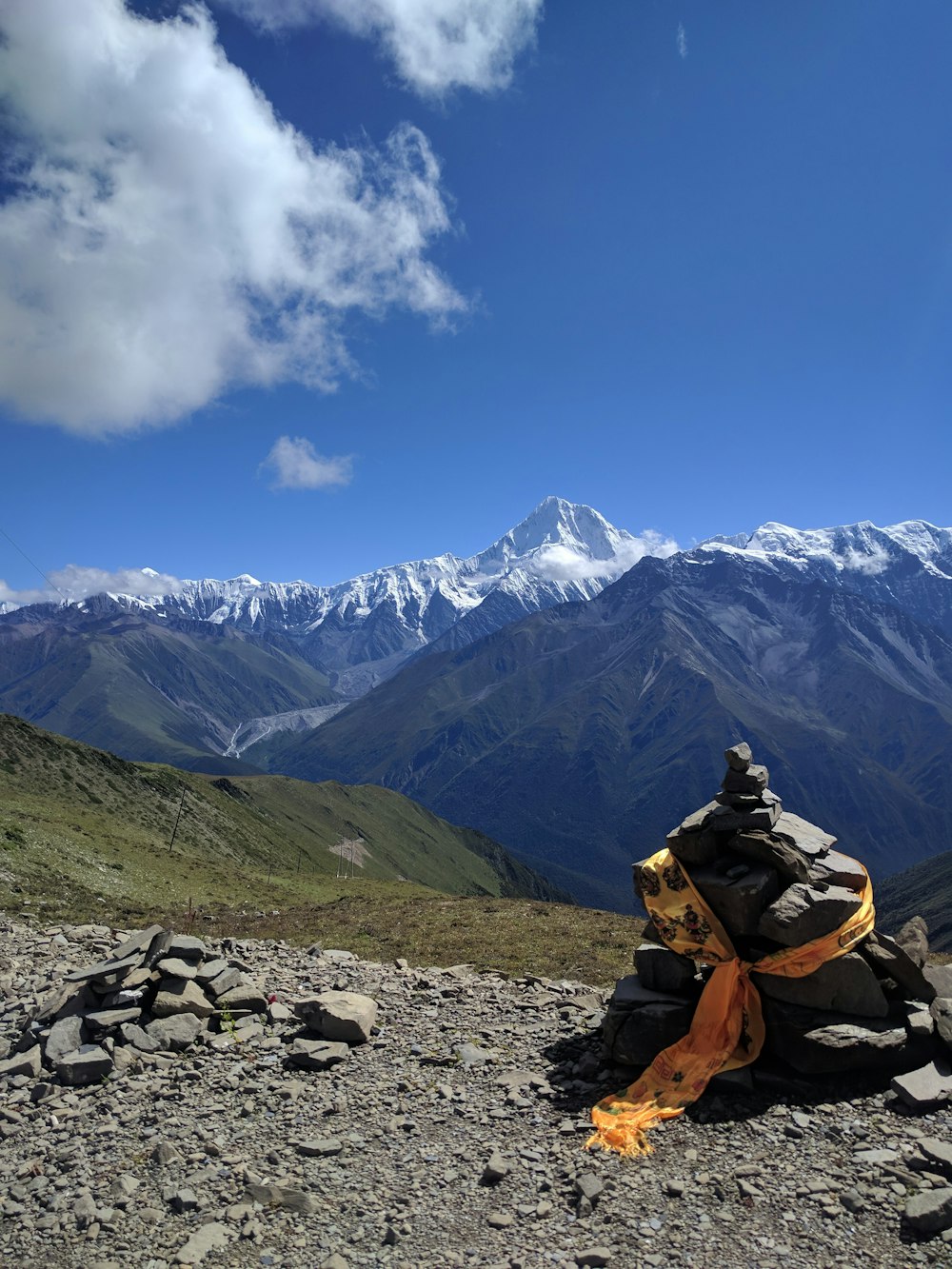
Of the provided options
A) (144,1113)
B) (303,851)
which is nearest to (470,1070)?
(144,1113)

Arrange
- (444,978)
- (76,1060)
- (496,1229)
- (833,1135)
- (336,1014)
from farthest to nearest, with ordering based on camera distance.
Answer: (444,978)
(336,1014)
(76,1060)
(833,1135)
(496,1229)

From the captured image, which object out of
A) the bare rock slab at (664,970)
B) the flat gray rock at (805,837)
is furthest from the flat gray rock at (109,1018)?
the flat gray rock at (805,837)

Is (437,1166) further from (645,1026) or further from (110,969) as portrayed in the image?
(110,969)

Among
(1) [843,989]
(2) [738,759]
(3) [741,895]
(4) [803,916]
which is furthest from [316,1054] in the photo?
(2) [738,759]

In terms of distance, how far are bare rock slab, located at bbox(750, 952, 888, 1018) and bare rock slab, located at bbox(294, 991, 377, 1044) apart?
838 centimetres

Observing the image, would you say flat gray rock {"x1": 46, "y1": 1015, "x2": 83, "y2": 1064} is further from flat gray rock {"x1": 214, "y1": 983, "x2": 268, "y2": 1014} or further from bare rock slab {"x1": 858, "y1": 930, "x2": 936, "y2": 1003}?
bare rock slab {"x1": 858, "y1": 930, "x2": 936, "y2": 1003}

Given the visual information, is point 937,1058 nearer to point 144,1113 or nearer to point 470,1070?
point 470,1070

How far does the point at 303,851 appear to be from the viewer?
133000 mm

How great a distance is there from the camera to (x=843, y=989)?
41.8ft

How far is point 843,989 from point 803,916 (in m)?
1.45

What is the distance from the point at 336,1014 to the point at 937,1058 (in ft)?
36.0

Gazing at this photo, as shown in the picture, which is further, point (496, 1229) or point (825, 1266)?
point (496, 1229)

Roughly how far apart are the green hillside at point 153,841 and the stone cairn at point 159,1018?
49.4 feet

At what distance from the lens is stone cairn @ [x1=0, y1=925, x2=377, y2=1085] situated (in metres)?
14.3
